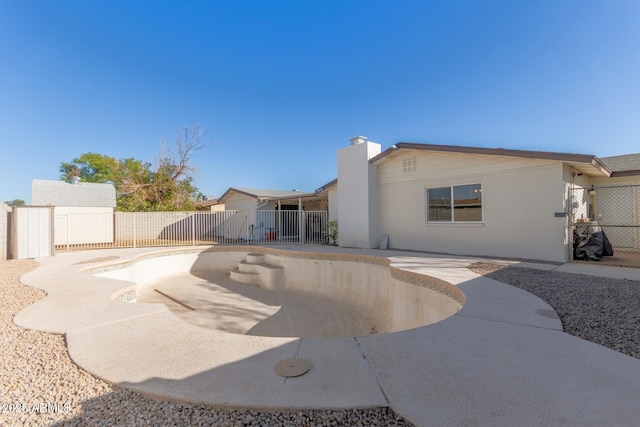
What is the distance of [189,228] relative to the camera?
16.7 meters

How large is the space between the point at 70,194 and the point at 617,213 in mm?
26340

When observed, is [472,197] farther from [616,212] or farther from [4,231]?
[4,231]

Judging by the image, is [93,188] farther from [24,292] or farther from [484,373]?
[484,373]

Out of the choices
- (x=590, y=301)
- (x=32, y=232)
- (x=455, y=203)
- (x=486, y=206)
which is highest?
(x=455, y=203)

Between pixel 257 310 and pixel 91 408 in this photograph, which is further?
pixel 257 310

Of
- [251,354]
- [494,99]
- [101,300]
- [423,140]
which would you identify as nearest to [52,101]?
[101,300]

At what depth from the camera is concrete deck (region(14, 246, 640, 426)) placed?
166cm

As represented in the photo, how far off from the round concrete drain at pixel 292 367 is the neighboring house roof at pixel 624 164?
11.6 meters

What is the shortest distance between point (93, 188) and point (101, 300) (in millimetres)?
16716

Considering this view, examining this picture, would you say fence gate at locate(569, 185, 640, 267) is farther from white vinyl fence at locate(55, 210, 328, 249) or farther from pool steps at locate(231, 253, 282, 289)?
white vinyl fence at locate(55, 210, 328, 249)

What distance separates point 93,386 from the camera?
2.01 m

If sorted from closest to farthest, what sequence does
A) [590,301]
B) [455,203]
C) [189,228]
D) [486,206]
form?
[590,301], [486,206], [455,203], [189,228]

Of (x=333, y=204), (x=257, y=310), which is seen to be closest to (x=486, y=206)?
(x=333, y=204)

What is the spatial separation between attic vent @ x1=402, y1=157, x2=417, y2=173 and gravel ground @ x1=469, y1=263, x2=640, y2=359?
4.82 meters
